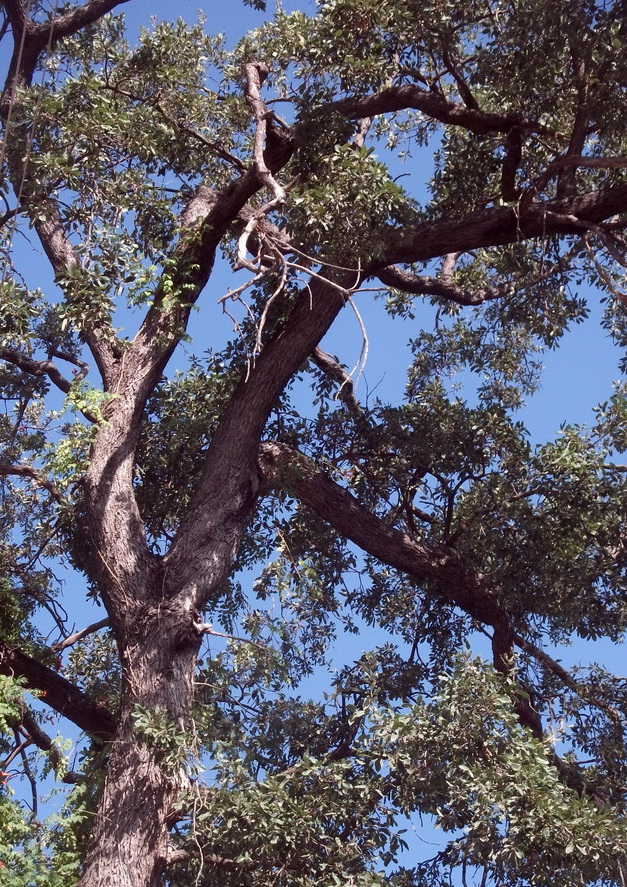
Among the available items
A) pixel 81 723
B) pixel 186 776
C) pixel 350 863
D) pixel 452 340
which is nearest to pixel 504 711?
pixel 350 863

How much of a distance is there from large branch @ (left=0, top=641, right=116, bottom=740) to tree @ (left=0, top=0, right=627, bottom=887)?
0.9 inches

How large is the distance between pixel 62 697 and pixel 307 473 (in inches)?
98.0

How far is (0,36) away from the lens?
3967 mm

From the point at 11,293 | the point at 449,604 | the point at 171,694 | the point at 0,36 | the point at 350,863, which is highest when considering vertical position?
the point at 11,293

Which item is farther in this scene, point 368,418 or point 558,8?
point 368,418

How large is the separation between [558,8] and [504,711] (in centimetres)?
461

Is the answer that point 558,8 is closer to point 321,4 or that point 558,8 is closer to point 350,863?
point 321,4

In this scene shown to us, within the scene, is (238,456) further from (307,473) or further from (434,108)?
(434,108)

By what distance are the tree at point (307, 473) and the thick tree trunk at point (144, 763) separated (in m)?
0.02

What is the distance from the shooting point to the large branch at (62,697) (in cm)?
712

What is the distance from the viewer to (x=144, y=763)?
19.2ft

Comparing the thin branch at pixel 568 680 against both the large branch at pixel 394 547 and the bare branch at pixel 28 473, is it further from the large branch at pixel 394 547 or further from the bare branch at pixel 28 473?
the bare branch at pixel 28 473

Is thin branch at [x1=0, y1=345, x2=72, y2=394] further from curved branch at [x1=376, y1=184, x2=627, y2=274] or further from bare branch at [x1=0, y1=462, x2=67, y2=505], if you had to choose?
curved branch at [x1=376, y1=184, x2=627, y2=274]

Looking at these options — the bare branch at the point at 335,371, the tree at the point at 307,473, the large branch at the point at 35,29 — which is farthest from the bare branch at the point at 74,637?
the large branch at the point at 35,29
